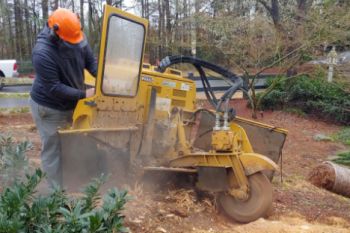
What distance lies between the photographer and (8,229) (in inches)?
98.4

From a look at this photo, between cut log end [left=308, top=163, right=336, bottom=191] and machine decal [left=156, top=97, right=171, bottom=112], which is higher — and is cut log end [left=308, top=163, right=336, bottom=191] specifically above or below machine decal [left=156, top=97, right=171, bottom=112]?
below

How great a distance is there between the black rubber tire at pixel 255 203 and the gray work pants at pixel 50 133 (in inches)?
72.1

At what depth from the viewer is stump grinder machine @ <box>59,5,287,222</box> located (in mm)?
4387

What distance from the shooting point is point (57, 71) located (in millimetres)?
4340

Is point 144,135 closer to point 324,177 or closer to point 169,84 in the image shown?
point 169,84

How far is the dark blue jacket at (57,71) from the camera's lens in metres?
4.26

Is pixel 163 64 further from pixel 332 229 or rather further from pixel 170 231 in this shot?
pixel 332 229

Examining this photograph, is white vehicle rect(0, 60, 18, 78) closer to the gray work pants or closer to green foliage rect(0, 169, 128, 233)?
the gray work pants

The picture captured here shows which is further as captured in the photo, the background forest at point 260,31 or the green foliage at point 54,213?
the background forest at point 260,31

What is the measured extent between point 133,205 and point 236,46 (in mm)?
9118

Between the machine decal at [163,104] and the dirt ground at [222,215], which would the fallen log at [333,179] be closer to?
the dirt ground at [222,215]

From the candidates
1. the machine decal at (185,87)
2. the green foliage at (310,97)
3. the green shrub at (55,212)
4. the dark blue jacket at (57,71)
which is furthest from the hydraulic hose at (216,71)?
the green foliage at (310,97)

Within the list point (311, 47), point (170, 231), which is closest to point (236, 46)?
point (311, 47)

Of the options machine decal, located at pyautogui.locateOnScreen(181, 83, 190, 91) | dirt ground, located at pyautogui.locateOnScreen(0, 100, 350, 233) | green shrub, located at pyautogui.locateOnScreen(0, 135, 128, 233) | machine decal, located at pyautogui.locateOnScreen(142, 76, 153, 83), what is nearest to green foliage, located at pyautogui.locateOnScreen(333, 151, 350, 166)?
dirt ground, located at pyautogui.locateOnScreen(0, 100, 350, 233)
